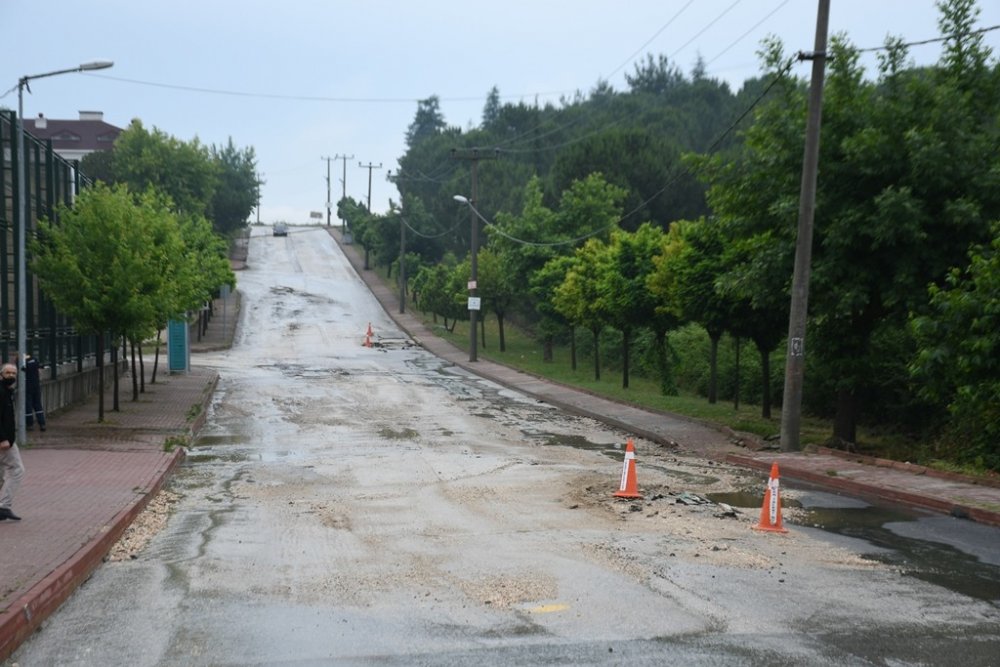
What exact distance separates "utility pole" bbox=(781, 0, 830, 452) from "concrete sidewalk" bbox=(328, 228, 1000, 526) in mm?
934

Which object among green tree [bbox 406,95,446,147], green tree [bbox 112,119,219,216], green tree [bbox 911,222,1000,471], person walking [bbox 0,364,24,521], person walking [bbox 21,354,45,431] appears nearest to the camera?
person walking [bbox 0,364,24,521]

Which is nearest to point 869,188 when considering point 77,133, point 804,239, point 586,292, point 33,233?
point 804,239

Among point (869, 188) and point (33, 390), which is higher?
point (869, 188)

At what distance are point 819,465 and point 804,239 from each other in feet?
13.4

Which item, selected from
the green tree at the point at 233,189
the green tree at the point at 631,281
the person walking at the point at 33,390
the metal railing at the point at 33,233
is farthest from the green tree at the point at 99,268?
the green tree at the point at 233,189

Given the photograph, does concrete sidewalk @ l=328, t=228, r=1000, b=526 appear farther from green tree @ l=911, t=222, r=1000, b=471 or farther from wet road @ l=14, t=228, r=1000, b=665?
green tree @ l=911, t=222, r=1000, b=471

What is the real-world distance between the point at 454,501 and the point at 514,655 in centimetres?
700

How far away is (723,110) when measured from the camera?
3816 inches

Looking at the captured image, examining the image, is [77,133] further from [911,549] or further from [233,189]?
[911,549]

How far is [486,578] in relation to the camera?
9.11m

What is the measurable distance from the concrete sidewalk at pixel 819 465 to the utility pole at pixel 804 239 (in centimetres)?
93

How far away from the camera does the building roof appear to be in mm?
107125

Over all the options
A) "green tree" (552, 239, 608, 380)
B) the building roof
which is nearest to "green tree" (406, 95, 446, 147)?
the building roof

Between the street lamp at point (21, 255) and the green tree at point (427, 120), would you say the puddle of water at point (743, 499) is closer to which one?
the street lamp at point (21, 255)
